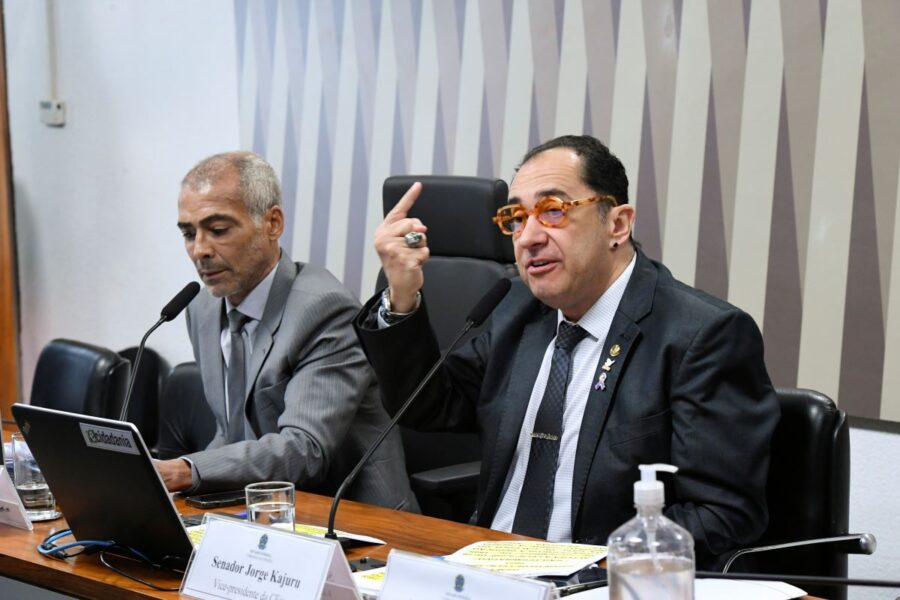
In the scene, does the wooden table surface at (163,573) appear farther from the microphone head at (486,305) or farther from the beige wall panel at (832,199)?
the beige wall panel at (832,199)

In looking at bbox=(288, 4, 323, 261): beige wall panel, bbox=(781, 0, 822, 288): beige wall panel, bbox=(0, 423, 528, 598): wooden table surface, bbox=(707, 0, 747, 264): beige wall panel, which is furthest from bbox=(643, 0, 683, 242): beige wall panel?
bbox=(0, 423, 528, 598): wooden table surface

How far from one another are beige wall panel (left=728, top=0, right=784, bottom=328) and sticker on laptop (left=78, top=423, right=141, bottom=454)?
1763mm

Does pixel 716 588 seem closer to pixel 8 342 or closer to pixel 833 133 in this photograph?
pixel 833 133

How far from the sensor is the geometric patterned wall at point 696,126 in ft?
8.82

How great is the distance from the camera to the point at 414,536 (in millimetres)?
1838

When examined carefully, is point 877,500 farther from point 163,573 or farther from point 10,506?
point 10,506

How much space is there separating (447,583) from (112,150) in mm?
3665

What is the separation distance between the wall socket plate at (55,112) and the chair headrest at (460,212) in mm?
2391

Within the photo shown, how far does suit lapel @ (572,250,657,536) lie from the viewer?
6.53 feet

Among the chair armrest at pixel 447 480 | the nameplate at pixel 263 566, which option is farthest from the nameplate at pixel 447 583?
the chair armrest at pixel 447 480

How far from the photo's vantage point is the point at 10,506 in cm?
195

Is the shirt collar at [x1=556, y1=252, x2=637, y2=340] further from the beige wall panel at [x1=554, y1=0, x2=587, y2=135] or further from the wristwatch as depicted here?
the beige wall panel at [x1=554, y1=0, x2=587, y2=135]

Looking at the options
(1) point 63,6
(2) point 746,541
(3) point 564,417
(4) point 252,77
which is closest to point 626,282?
(3) point 564,417

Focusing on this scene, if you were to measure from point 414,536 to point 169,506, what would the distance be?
0.42 meters
